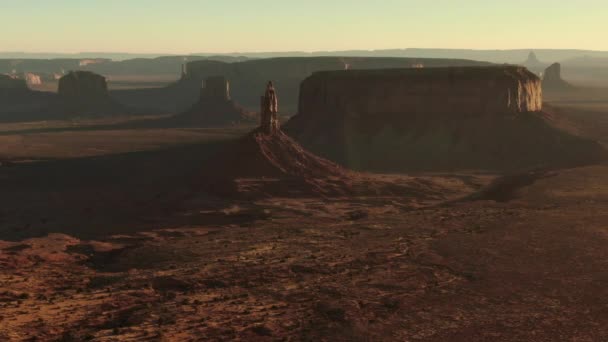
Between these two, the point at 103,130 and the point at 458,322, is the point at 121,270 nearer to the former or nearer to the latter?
the point at 458,322

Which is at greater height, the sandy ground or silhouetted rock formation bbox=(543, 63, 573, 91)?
silhouetted rock formation bbox=(543, 63, 573, 91)

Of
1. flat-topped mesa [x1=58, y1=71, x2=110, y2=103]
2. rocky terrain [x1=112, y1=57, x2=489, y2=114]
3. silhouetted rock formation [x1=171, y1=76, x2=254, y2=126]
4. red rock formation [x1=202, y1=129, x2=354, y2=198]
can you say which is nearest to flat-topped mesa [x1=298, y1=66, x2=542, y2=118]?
red rock formation [x1=202, y1=129, x2=354, y2=198]

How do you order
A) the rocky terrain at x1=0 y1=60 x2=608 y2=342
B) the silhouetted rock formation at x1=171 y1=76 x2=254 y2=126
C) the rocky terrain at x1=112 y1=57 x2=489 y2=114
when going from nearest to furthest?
the rocky terrain at x1=0 y1=60 x2=608 y2=342, the silhouetted rock formation at x1=171 y1=76 x2=254 y2=126, the rocky terrain at x1=112 y1=57 x2=489 y2=114

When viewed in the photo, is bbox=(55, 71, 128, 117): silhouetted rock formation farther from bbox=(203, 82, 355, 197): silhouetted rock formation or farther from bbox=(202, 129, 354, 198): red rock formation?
bbox=(202, 129, 354, 198): red rock formation

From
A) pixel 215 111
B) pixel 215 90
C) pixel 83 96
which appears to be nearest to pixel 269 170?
pixel 215 111

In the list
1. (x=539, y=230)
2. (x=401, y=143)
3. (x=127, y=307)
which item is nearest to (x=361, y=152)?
(x=401, y=143)

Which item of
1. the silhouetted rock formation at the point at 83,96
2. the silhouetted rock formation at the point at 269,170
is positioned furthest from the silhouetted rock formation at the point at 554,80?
the silhouetted rock formation at the point at 269,170

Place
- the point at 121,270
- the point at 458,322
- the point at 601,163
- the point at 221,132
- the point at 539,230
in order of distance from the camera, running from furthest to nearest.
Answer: the point at 221,132
the point at 601,163
the point at 539,230
the point at 121,270
the point at 458,322
